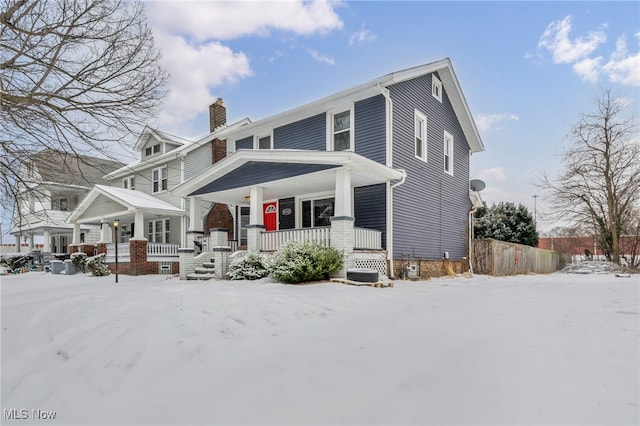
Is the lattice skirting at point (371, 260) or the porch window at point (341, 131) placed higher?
the porch window at point (341, 131)

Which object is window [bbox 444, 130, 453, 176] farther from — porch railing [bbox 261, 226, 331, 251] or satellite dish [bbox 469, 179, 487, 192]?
porch railing [bbox 261, 226, 331, 251]

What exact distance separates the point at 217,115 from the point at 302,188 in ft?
34.1

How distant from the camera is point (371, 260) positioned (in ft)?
33.6

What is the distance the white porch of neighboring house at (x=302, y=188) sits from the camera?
970cm

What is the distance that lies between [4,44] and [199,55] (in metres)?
5.19

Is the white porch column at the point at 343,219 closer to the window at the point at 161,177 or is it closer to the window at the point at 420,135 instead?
the window at the point at 420,135

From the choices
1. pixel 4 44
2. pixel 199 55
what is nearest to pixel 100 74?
pixel 4 44

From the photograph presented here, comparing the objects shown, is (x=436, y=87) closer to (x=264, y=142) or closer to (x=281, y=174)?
(x=264, y=142)

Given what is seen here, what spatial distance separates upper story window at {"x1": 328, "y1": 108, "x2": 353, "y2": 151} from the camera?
41.2 ft

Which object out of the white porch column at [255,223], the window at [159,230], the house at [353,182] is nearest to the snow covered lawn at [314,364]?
the house at [353,182]

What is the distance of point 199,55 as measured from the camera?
10266mm

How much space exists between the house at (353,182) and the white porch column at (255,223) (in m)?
0.03

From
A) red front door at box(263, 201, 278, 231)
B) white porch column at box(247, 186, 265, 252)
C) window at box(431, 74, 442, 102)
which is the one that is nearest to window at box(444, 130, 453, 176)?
window at box(431, 74, 442, 102)

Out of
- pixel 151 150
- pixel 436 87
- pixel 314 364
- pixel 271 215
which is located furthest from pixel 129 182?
pixel 314 364
